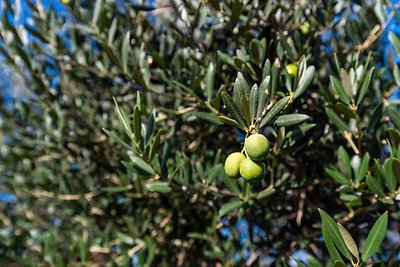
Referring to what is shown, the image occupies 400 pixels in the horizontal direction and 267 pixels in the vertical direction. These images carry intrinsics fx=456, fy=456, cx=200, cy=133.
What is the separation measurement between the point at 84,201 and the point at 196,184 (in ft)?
2.84

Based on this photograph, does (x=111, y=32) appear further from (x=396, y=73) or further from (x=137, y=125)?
(x=396, y=73)

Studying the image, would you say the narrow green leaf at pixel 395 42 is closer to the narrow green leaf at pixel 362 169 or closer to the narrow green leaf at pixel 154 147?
the narrow green leaf at pixel 362 169

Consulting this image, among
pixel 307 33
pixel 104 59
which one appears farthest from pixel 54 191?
pixel 307 33

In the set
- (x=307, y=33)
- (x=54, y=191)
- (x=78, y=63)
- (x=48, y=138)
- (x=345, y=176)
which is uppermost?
(x=307, y=33)

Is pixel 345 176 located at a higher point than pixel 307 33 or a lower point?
lower

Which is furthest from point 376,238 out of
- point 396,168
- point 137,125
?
point 137,125

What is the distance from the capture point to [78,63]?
1.98 metres

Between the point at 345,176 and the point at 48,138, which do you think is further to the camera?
the point at 48,138

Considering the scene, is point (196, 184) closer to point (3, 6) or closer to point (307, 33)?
point (307, 33)

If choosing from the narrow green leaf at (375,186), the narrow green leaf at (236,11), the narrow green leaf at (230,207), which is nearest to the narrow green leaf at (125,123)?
the narrow green leaf at (230,207)

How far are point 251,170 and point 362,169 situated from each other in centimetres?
46

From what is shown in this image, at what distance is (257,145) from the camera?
38.2 inches

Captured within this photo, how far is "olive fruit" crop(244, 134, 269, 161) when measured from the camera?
0.97 m

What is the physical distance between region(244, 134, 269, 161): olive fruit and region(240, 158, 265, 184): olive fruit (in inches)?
1.8
